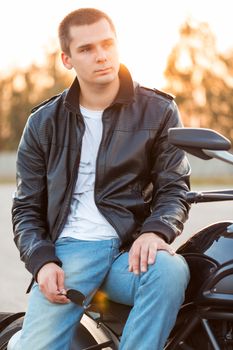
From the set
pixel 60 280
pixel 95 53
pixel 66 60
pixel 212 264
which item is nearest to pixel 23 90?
pixel 66 60

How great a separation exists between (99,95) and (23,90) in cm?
5839

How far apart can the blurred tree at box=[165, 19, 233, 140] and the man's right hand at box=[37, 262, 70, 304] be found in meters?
49.4

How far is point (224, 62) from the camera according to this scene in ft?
172

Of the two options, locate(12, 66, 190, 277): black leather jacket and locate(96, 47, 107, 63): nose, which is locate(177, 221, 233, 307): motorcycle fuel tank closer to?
locate(12, 66, 190, 277): black leather jacket

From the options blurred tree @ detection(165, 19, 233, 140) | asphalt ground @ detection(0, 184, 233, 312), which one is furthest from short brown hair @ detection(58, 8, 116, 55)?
blurred tree @ detection(165, 19, 233, 140)

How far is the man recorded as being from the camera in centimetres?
270

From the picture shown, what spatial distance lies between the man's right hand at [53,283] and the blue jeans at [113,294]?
0.03m

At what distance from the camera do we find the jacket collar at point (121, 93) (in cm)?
308

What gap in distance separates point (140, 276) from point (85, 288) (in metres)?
0.24

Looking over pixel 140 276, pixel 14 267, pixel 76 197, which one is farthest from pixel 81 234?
pixel 14 267

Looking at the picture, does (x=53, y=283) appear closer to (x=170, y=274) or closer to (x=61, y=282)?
(x=61, y=282)

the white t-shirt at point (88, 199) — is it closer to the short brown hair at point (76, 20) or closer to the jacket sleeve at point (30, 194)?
the jacket sleeve at point (30, 194)

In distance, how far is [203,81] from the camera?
172 ft

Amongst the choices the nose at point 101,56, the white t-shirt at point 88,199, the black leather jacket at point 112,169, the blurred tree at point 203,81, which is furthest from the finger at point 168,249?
the blurred tree at point 203,81
